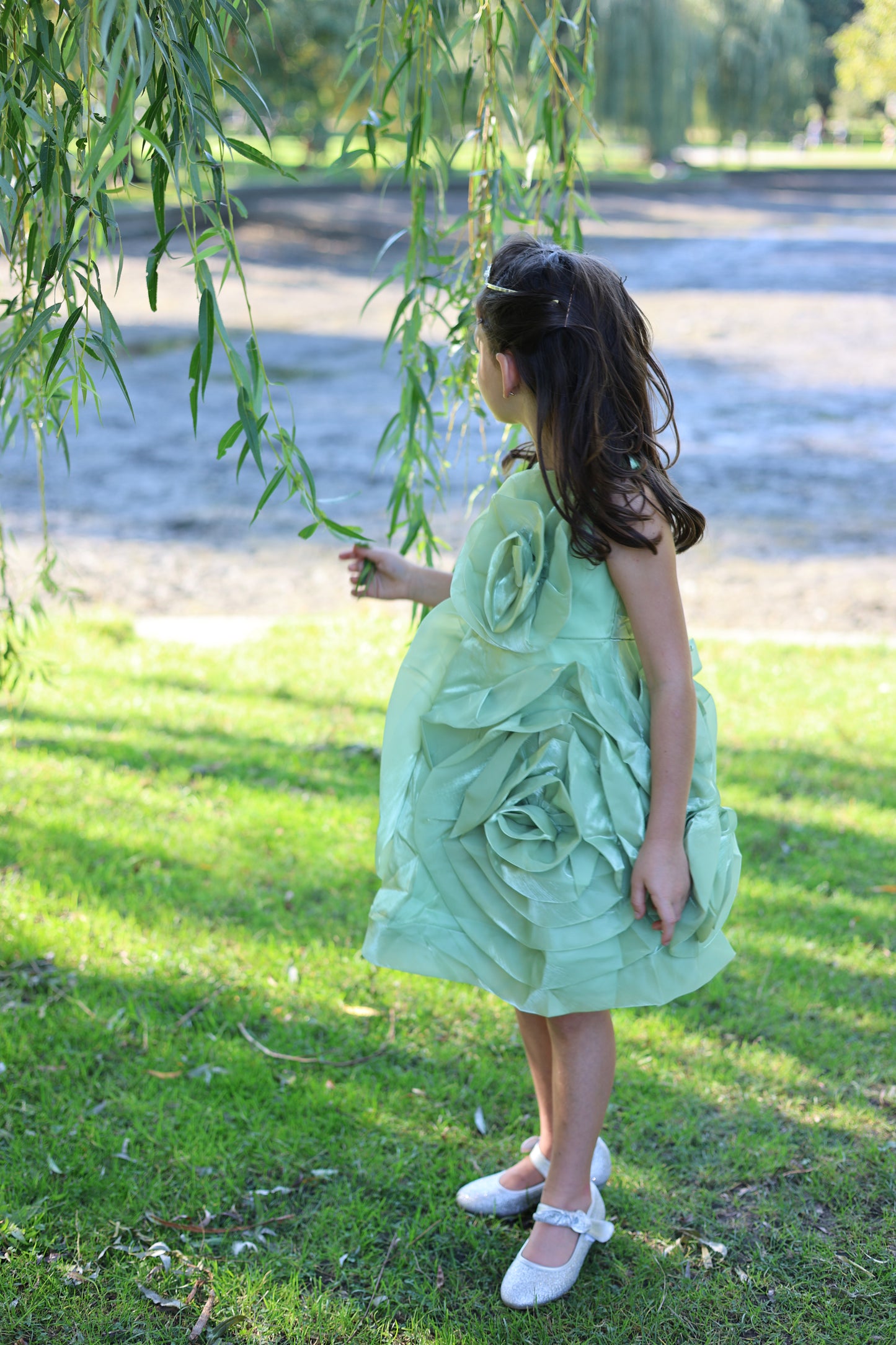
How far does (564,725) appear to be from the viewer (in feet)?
5.46

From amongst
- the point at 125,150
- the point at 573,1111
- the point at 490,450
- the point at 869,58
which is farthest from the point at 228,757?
the point at 869,58

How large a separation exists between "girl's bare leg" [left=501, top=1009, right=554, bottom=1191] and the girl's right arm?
704 mm

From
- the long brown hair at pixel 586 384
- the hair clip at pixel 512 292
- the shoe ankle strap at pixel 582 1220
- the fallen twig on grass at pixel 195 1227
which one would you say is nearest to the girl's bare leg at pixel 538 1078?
the shoe ankle strap at pixel 582 1220

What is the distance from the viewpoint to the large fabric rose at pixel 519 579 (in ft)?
5.44

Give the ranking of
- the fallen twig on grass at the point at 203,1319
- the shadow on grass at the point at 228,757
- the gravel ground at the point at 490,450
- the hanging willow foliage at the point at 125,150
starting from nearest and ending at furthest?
the hanging willow foliage at the point at 125,150
the fallen twig on grass at the point at 203,1319
the shadow on grass at the point at 228,757
the gravel ground at the point at 490,450

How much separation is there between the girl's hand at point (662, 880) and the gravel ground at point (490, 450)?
68 centimetres

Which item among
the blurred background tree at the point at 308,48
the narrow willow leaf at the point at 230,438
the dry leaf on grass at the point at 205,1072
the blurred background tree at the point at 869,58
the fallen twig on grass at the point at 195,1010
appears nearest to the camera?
the narrow willow leaf at the point at 230,438

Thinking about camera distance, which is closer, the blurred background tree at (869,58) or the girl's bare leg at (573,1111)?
the girl's bare leg at (573,1111)

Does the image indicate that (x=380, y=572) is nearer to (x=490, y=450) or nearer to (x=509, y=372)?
(x=509, y=372)

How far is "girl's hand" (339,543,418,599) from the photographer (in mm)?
1939

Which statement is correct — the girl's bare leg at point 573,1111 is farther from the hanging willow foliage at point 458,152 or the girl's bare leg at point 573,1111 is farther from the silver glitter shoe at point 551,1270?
the hanging willow foliage at point 458,152

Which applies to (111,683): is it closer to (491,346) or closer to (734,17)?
(491,346)

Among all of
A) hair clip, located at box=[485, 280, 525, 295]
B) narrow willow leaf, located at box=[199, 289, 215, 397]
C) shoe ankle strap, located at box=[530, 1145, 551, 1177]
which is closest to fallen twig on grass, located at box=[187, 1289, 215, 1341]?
shoe ankle strap, located at box=[530, 1145, 551, 1177]

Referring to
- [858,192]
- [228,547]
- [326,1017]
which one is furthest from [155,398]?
[858,192]
